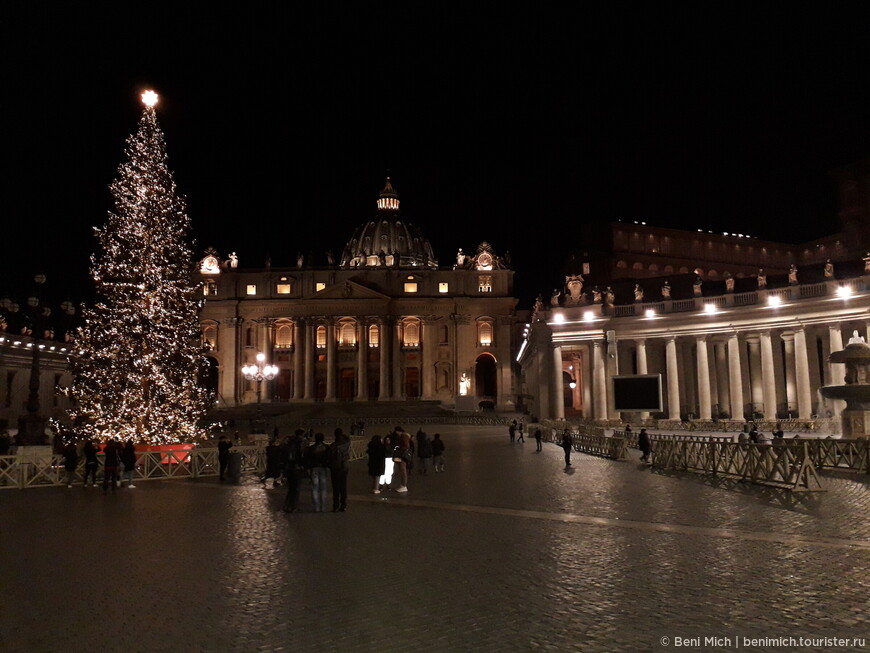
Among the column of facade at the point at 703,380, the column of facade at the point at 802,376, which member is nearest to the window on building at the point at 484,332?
the column of facade at the point at 703,380

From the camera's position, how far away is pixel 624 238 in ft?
281

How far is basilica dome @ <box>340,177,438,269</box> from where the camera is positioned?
119 m

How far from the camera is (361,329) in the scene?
97.0 meters

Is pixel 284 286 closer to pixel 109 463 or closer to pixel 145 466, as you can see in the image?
pixel 145 466

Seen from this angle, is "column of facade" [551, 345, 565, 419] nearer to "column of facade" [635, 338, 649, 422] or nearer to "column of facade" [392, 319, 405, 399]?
"column of facade" [635, 338, 649, 422]

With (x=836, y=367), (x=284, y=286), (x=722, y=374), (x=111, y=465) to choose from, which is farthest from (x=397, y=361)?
(x=111, y=465)

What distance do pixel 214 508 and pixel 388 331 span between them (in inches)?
3237

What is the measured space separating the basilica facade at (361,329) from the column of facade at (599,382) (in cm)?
4048

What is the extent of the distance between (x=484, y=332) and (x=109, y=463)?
270 feet

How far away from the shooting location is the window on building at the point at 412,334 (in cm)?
9994

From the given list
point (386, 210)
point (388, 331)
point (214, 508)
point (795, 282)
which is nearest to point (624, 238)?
point (388, 331)

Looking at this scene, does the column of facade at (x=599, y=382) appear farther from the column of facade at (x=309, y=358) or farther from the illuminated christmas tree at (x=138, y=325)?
the column of facade at (x=309, y=358)

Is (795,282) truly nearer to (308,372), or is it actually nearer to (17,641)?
(17,641)

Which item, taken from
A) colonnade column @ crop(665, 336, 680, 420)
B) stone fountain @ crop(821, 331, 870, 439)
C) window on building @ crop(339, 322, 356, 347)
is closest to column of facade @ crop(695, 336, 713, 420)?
colonnade column @ crop(665, 336, 680, 420)
